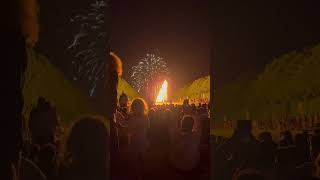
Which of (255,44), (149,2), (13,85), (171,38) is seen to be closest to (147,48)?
(171,38)

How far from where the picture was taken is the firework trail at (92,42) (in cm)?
422

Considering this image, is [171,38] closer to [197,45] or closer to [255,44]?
[197,45]

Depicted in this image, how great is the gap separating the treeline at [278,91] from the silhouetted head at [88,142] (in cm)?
123

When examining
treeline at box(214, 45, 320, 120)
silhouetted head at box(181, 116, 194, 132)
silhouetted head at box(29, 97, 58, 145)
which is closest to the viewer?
treeline at box(214, 45, 320, 120)

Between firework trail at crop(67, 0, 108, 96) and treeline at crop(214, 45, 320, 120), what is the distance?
1253mm

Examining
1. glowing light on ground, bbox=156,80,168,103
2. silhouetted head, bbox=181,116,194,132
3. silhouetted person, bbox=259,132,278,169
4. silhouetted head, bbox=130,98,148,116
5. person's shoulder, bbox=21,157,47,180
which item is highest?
glowing light on ground, bbox=156,80,168,103

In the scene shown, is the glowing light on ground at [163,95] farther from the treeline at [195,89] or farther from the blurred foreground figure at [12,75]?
the blurred foreground figure at [12,75]

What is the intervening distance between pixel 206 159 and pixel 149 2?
3358mm

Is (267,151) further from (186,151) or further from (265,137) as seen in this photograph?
(186,151)

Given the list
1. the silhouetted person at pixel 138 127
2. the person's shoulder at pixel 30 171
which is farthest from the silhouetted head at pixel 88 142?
the silhouetted person at pixel 138 127

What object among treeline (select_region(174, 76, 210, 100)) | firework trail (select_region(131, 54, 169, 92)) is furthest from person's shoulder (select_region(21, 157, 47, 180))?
firework trail (select_region(131, 54, 169, 92))

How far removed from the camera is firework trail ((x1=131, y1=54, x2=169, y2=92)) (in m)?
9.59

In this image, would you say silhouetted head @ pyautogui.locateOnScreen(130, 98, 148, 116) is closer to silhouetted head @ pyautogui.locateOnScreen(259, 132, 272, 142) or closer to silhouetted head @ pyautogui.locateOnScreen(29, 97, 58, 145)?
silhouetted head @ pyautogui.locateOnScreen(29, 97, 58, 145)

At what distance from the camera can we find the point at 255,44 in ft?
13.0
